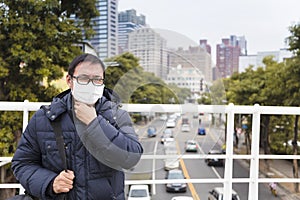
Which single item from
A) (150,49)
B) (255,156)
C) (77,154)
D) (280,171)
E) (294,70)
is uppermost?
(294,70)

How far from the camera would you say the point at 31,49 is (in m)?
6.15

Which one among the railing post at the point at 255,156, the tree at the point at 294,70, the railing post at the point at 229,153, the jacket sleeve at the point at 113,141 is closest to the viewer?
the jacket sleeve at the point at 113,141

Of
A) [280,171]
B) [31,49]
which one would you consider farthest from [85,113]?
[280,171]

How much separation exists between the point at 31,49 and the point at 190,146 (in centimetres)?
535

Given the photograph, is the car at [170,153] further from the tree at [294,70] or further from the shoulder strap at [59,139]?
the tree at [294,70]

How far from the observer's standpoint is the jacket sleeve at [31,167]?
118 centimetres

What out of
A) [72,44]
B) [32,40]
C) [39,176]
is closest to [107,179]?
[39,176]

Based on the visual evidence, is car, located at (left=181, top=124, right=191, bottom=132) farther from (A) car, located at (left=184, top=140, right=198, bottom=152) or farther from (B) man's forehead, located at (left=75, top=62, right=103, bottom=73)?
(B) man's forehead, located at (left=75, top=62, right=103, bottom=73)

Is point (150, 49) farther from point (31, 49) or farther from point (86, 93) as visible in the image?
point (31, 49)

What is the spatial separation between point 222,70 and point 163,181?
2.47 feet

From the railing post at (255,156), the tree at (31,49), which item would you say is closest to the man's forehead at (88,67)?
the railing post at (255,156)

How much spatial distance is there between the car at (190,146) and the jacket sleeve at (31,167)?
484 mm

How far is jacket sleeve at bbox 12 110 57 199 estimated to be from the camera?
1.18m

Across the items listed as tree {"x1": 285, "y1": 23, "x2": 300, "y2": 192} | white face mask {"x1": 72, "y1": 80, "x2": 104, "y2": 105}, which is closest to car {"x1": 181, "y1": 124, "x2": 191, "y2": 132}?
white face mask {"x1": 72, "y1": 80, "x2": 104, "y2": 105}
